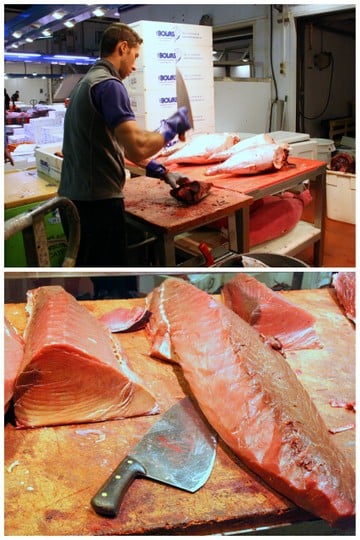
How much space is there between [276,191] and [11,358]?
3.42ft

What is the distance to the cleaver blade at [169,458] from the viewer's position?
2.30 feet

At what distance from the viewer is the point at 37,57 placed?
171cm

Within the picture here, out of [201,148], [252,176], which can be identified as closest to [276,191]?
[252,176]

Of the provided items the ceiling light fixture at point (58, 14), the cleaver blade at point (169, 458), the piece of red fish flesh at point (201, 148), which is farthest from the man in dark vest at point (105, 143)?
the cleaver blade at point (169, 458)

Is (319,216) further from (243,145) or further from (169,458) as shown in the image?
(169,458)

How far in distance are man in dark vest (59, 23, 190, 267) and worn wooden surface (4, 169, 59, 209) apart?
1.90 ft

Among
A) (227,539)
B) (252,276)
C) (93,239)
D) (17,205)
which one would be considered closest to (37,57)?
(17,205)

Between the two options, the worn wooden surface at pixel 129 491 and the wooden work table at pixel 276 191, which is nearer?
the worn wooden surface at pixel 129 491

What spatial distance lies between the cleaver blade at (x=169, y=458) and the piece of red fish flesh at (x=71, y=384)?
0.25 feet

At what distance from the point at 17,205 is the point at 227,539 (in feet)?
5.01

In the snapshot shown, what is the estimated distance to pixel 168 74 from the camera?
1601 millimetres

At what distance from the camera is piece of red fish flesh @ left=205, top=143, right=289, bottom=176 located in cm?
169

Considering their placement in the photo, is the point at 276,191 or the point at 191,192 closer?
the point at 191,192

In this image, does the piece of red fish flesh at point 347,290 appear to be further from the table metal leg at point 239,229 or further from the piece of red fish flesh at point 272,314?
the table metal leg at point 239,229
